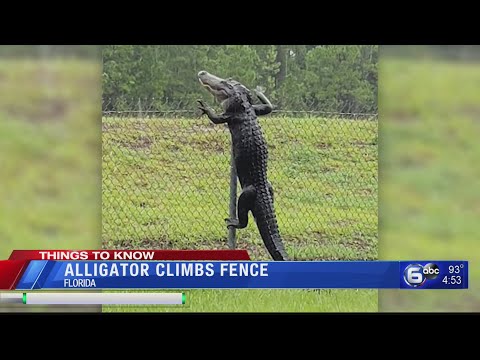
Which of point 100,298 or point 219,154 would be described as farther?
point 219,154

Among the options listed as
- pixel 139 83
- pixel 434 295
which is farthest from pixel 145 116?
pixel 434 295

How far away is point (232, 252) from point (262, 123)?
116 cm

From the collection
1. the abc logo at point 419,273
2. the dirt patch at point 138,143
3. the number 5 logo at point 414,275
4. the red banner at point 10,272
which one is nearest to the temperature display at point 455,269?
the abc logo at point 419,273

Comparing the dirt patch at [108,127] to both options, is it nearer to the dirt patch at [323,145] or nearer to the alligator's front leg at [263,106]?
the alligator's front leg at [263,106]

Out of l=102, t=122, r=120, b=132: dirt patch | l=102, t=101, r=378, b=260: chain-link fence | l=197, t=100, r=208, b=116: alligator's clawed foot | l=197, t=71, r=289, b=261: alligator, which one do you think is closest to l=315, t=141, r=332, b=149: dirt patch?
l=102, t=101, r=378, b=260: chain-link fence

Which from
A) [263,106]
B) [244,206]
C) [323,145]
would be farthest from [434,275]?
[263,106]

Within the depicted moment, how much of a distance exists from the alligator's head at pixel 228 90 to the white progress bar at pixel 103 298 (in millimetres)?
1703

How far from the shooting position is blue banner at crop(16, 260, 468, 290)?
7148mm

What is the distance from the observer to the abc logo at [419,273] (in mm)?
7266

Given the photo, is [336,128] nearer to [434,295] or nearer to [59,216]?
[434,295]

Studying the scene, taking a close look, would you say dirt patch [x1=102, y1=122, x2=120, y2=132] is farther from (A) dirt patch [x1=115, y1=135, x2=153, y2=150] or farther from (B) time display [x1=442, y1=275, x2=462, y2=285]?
(B) time display [x1=442, y1=275, x2=462, y2=285]

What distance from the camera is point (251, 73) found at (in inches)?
→ 299

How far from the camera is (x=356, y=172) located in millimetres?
7648

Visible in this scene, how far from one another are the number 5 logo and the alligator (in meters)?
1.04
